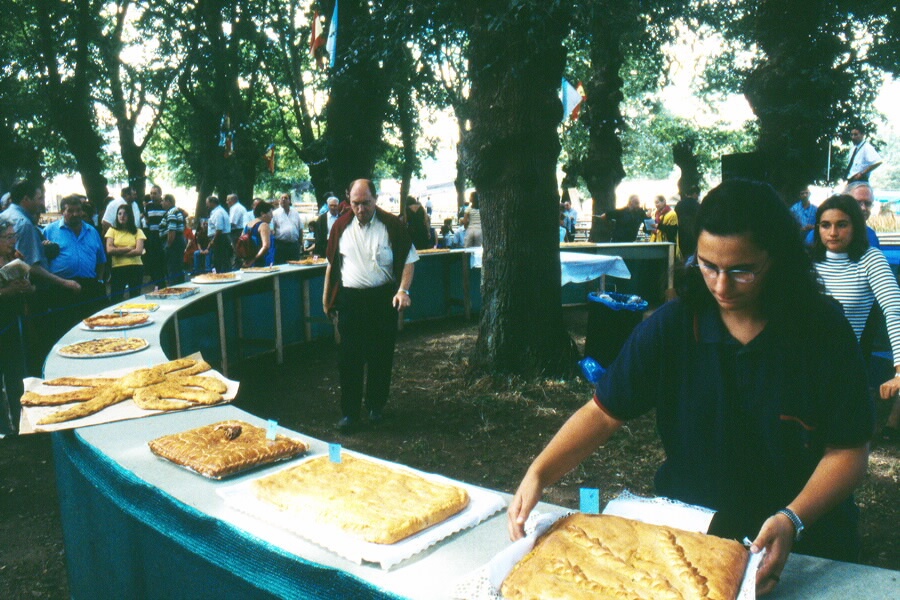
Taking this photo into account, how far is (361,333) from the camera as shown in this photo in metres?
5.96

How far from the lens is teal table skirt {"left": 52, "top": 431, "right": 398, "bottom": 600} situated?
68.3 inches

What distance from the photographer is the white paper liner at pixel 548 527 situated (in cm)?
145

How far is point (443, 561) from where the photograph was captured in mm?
1699

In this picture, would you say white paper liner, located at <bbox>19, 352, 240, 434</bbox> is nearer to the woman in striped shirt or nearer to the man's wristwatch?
the man's wristwatch

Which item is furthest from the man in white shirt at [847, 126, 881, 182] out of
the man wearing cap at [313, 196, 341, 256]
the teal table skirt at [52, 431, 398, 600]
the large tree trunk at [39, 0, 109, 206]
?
the large tree trunk at [39, 0, 109, 206]

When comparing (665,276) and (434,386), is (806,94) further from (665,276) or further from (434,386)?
(434,386)

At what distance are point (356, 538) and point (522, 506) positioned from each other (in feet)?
1.35

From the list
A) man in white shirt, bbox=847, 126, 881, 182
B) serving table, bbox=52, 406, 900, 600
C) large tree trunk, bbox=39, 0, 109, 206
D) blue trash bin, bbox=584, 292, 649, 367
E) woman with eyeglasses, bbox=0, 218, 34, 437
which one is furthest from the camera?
large tree trunk, bbox=39, 0, 109, 206

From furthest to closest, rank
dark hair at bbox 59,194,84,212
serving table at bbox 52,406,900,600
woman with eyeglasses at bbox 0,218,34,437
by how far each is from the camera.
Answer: dark hair at bbox 59,194,84,212 < woman with eyeglasses at bbox 0,218,34,437 < serving table at bbox 52,406,900,600

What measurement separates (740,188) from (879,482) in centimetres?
412

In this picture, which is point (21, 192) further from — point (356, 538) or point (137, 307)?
point (356, 538)

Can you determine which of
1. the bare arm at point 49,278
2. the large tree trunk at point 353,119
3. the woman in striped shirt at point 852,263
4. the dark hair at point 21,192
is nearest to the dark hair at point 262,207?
the large tree trunk at point 353,119

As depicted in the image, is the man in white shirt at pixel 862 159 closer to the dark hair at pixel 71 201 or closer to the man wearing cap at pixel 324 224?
the man wearing cap at pixel 324 224

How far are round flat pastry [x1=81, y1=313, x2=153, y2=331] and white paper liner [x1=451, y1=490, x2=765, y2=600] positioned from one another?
410 centimetres
